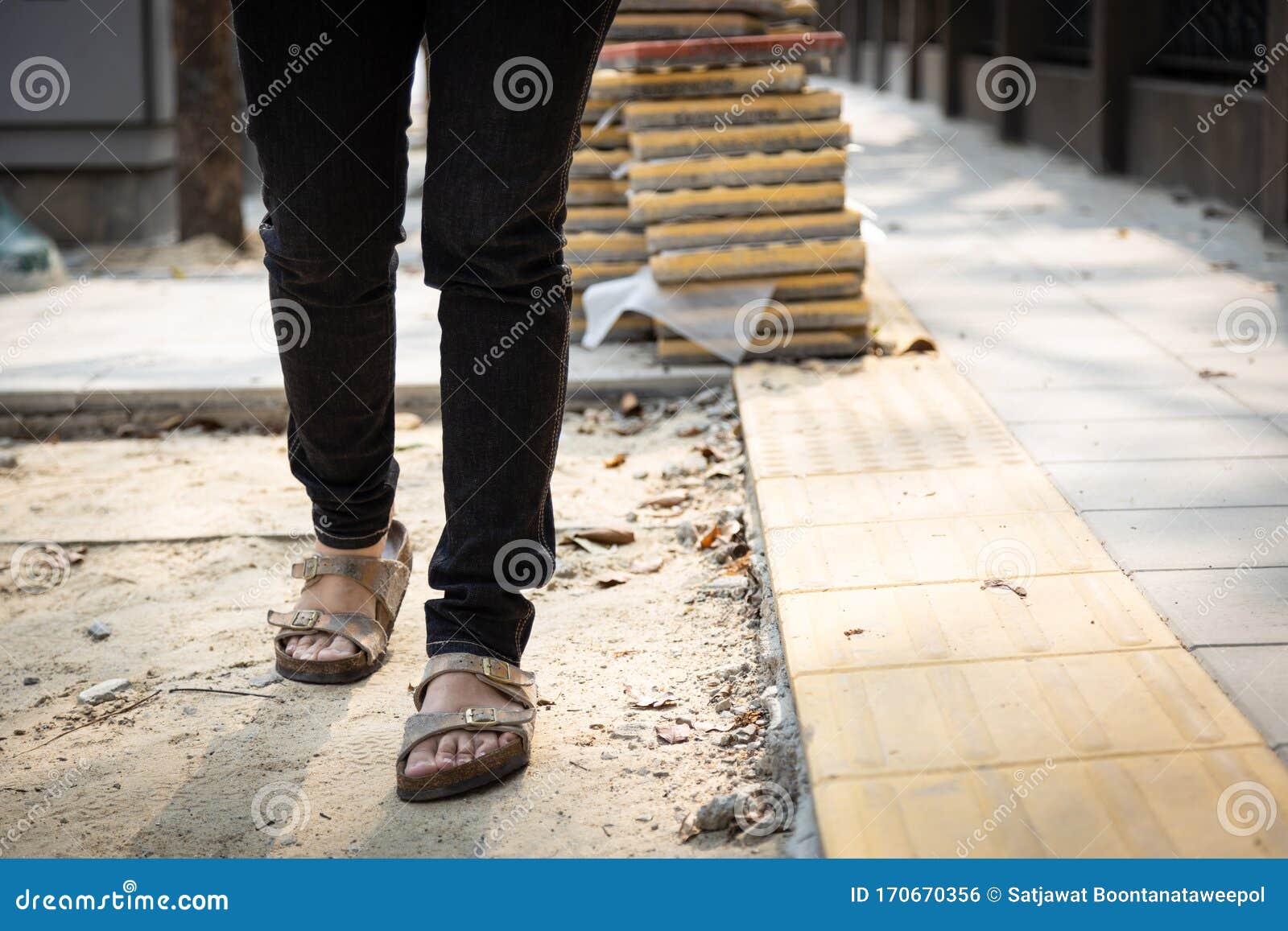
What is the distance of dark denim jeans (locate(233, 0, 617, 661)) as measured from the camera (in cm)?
184

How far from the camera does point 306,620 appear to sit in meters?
2.40

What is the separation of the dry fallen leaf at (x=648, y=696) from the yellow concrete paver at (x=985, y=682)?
0.24m

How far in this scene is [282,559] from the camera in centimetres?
304

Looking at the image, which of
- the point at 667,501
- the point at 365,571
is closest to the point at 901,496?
the point at 667,501

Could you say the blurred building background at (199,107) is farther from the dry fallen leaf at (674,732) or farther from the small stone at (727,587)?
the dry fallen leaf at (674,732)

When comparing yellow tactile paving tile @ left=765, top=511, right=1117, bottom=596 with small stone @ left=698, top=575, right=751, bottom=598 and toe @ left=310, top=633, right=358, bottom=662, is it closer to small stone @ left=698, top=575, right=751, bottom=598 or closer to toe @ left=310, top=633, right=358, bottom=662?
small stone @ left=698, top=575, right=751, bottom=598

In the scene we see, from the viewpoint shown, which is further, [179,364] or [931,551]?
[179,364]

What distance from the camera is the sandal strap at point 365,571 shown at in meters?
2.42

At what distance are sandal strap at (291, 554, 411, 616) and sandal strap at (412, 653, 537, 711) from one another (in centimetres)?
44

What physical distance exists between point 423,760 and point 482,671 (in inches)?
6.2

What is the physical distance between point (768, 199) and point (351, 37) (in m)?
2.54

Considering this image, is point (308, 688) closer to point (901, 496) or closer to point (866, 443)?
point (901, 496)

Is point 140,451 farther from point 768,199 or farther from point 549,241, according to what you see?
point 549,241

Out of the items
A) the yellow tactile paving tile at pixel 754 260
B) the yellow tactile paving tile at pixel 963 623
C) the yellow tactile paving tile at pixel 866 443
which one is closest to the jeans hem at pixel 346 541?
the yellow tactile paving tile at pixel 963 623
